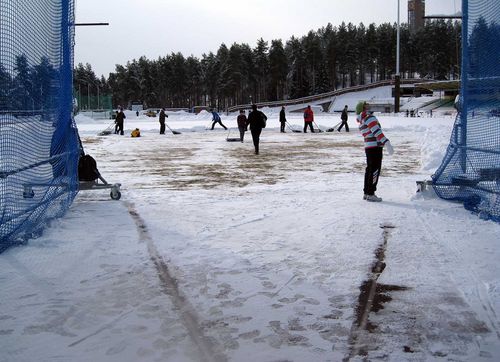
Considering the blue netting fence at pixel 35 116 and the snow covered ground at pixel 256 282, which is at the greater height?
the blue netting fence at pixel 35 116

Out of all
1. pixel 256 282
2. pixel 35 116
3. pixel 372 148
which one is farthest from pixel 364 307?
pixel 35 116

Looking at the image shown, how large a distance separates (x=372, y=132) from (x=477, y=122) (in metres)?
1.54

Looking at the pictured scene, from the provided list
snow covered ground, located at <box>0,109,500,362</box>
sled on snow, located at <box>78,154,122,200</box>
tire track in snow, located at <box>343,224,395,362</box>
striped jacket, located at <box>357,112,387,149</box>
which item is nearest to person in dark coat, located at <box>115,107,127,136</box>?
sled on snow, located at <box>78,154,122,200</box>

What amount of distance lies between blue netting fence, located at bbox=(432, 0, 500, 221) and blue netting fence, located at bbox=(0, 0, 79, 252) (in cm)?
539

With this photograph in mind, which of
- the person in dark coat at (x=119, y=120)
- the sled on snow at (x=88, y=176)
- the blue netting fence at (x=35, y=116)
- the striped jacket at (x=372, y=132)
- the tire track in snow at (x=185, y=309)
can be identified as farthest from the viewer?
the person in dark coat at (x=119, y=120)

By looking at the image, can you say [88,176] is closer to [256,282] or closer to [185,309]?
[256,282]

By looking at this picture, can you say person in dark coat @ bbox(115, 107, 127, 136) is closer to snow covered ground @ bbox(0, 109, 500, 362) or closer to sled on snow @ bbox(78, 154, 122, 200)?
sled on snow @ bbox(78, 154, 122, 200)

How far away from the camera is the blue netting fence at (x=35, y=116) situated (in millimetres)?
5531

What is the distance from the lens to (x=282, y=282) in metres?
4.15

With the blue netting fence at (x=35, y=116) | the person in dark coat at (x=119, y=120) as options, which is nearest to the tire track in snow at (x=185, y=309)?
the blue netting fence at (x=35, y=116)

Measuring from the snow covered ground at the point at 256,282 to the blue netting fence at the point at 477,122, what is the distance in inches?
13.7

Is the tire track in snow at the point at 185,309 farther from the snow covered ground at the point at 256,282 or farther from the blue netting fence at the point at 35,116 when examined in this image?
the blue netting fence at the point at 35,116

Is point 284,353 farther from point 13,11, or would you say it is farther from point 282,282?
point 13,11

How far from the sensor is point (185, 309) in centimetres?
361
